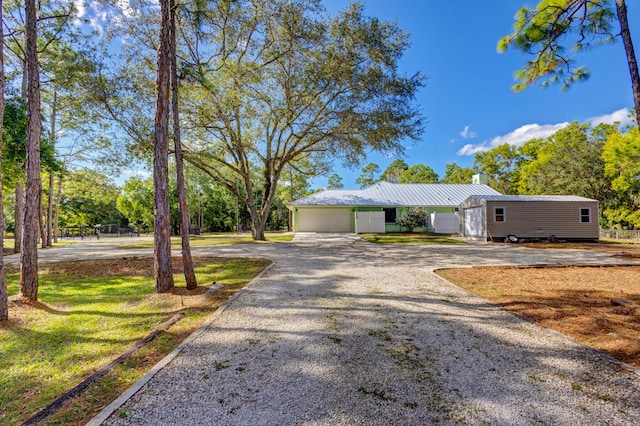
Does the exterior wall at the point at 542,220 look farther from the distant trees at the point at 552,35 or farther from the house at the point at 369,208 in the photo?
the distant trees at the point at 552,35

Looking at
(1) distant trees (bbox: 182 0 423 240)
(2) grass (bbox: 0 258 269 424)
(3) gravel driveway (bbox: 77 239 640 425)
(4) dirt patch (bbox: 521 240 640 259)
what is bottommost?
(4) dirt patch (bbox: 521 240 640 259)

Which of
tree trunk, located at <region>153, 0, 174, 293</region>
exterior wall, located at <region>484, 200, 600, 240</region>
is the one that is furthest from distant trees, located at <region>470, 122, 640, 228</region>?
tree trunk, located at <region>153, 0, 174, 293</region>

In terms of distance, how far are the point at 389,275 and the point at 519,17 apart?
245 inches

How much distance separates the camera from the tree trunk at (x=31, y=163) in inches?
174

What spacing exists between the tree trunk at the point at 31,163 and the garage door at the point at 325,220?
18686 millimetres

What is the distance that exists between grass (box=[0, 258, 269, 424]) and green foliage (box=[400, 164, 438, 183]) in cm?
4403

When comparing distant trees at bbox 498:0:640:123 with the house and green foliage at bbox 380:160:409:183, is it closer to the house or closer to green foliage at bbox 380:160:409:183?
the house

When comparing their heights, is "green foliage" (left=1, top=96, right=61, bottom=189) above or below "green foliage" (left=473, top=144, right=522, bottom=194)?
below

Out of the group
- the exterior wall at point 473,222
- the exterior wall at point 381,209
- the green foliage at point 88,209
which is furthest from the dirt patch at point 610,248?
the green foliage at point 88,209

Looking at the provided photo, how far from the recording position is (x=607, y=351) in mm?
2893

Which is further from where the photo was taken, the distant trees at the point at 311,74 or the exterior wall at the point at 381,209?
the exterior wall at the point at 381,209

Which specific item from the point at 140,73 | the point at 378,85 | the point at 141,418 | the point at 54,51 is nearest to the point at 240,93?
the point at 140,73

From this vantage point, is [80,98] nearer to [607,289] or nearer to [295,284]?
[295,284]

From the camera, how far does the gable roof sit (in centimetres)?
2225
